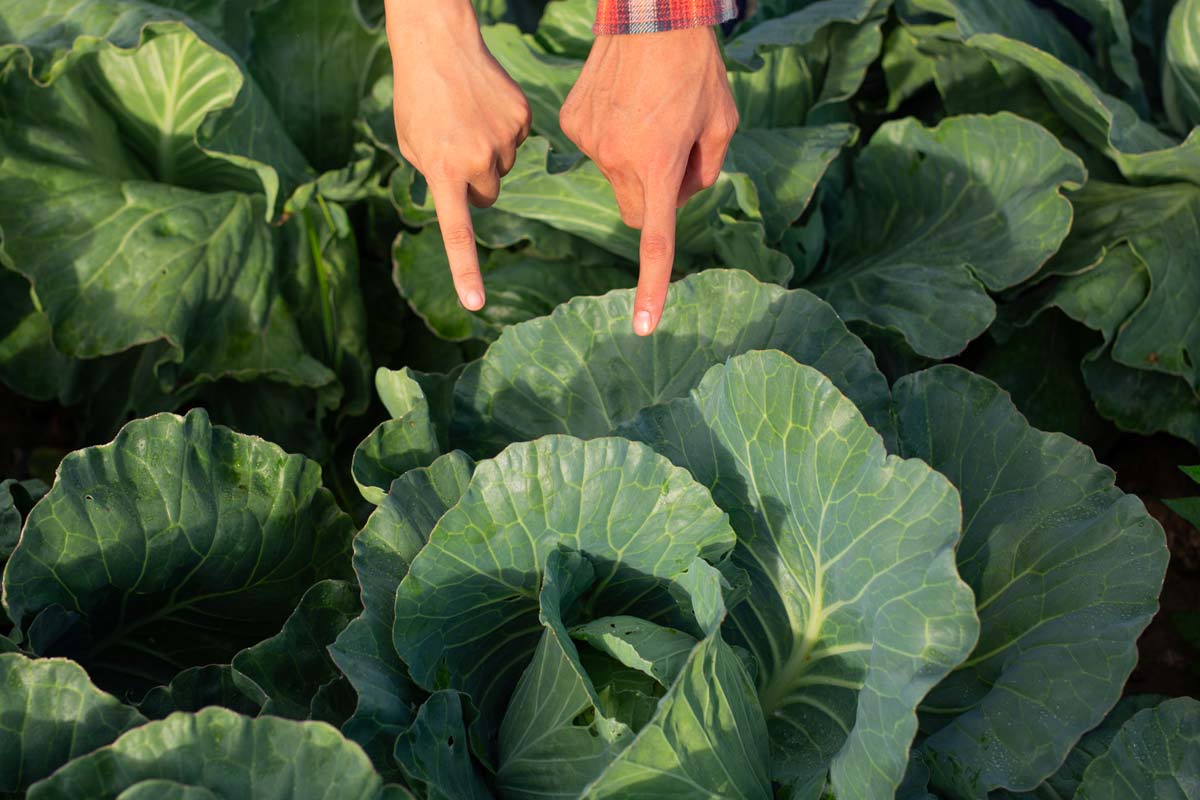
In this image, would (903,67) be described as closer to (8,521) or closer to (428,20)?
(428,20)

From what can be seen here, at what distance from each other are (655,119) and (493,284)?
105 cm

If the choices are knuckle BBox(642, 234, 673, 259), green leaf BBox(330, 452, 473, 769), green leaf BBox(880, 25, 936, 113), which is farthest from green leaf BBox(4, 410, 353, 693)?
green leaf BBox(880, 25, 936, 113)

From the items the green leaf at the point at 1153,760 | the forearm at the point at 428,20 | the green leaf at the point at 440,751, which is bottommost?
the green leaf at the point at 1153,760

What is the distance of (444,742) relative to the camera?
148cm

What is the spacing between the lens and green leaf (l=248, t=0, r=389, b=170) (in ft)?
8.86

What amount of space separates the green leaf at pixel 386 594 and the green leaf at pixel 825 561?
31 centimetres

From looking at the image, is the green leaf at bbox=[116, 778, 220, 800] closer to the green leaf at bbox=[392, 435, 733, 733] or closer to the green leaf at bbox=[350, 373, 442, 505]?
the green leaf at bbox=[392, 435, 733, 733]

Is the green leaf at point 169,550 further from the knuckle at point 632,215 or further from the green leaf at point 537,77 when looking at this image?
the green leaf at point 537,77

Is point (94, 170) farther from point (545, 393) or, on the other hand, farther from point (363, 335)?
point (545, 393)

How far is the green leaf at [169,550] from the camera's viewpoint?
1.67m

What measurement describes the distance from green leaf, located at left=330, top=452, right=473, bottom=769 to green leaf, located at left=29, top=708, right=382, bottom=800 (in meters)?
0.14

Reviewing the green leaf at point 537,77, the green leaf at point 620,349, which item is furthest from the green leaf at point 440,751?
the green leaf at point 537,77

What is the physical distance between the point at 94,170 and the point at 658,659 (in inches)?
69.9

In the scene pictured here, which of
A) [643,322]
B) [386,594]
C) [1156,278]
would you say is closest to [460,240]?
[643,322]
